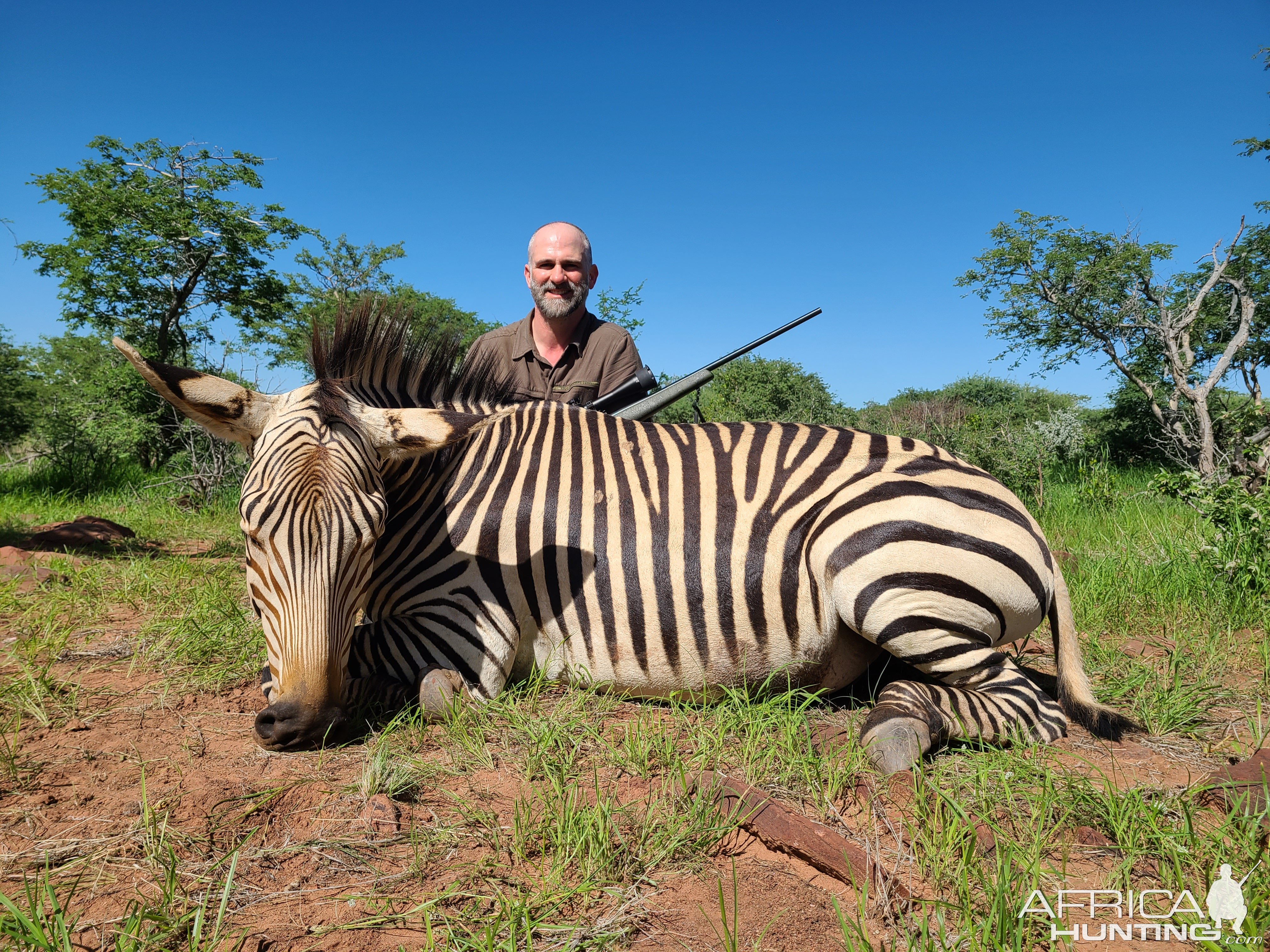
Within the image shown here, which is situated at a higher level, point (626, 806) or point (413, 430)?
point (413, 430)

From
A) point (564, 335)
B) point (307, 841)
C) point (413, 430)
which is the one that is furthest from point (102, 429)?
point (307, 841)

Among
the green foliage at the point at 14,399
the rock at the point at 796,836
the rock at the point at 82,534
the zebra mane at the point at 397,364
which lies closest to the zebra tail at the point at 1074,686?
the rock at the point at 796,836

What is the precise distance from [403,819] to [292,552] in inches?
36.3

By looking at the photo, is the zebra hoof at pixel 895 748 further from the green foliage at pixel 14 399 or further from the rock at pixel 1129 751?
the green foliage at pixel 14 399

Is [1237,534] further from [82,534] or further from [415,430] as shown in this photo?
[82,534]

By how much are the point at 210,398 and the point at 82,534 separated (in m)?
4.91

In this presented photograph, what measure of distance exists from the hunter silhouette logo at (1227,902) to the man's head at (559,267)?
481 cm

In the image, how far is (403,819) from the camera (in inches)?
79.1

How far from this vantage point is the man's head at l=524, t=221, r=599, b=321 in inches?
207

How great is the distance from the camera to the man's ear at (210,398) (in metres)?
2.47

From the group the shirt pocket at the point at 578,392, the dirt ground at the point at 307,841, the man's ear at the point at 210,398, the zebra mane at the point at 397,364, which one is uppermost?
the shirt pocket at the point at 578,392

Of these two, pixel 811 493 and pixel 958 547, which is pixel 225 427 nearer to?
pixel 811 493

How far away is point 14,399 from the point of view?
13.8m

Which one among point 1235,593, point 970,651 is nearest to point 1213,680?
point 1235,593
